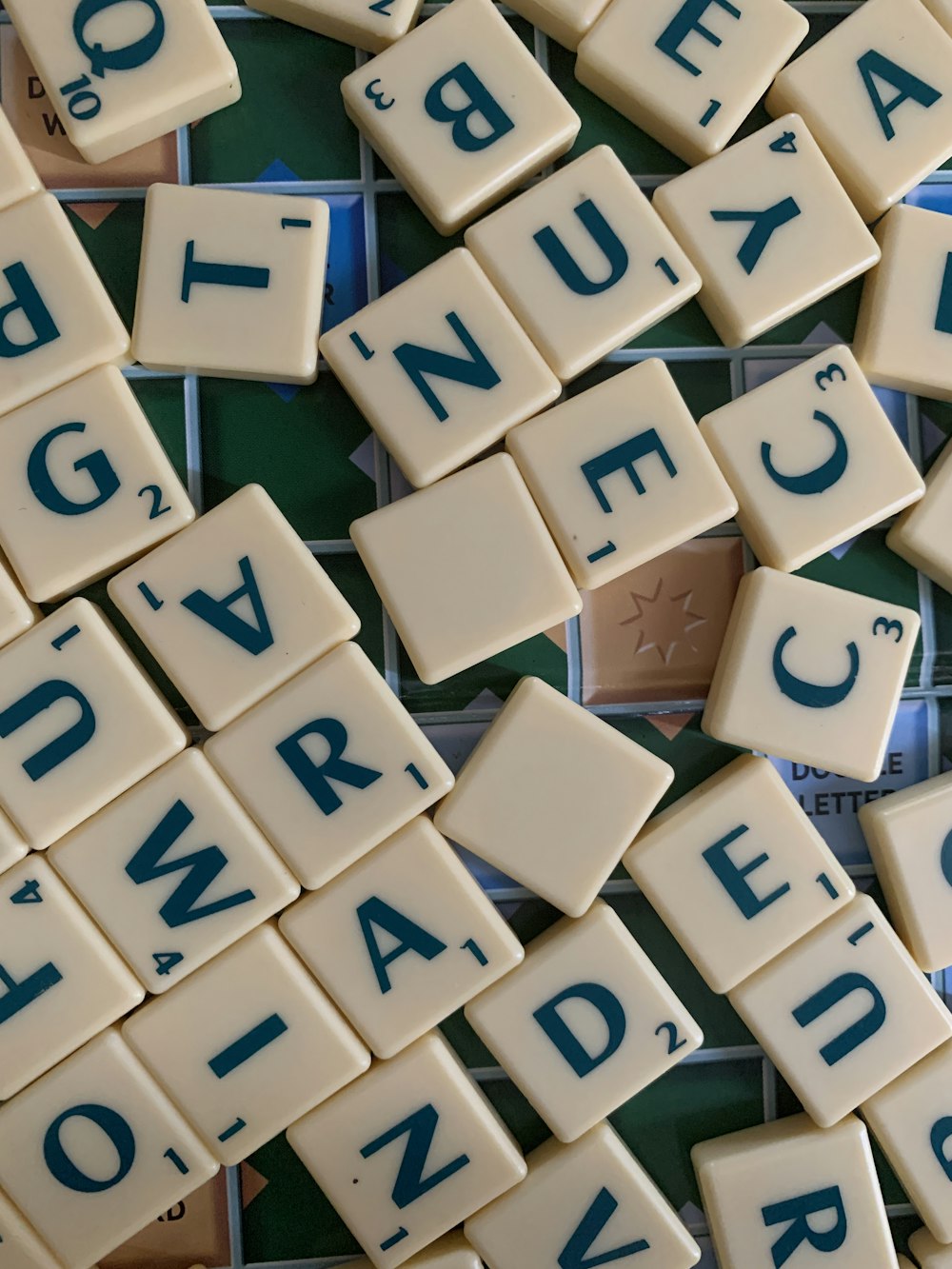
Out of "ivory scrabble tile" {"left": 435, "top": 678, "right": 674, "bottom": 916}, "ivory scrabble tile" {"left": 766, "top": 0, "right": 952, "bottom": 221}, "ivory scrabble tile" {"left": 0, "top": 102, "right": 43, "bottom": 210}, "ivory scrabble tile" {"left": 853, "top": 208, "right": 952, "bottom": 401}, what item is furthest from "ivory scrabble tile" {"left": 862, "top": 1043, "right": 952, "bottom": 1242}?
"ivory scrabble tile" {"left": 0, "top": 102, "right": 43, "bottom": 210}

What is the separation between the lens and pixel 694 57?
2.33 ft

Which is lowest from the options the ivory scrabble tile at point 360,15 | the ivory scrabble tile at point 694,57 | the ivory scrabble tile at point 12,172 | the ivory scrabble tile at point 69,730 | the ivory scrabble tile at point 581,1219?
the ivory scrabble tile at point 581,1219

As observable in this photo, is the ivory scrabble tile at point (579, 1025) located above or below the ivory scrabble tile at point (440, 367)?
below

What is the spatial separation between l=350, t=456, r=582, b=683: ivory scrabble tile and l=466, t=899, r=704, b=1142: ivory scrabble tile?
8.3 inches

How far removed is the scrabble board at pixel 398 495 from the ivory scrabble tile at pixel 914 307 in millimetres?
37

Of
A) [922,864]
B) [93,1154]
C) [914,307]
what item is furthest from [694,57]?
[93,1154]

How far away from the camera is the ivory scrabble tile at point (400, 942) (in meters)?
0.66

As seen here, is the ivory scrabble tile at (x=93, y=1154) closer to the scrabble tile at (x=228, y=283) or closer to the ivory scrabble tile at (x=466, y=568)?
the ivory scrabble tile at (x=466, y=568)

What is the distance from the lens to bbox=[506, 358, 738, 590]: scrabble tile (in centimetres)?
68

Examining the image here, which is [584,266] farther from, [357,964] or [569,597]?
[357,964]

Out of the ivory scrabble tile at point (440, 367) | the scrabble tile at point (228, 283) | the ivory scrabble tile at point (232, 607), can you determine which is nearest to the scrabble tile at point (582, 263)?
the ivory scrabble tile at point (440, 367)

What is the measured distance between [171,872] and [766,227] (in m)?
0.60

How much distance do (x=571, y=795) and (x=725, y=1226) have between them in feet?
1.05

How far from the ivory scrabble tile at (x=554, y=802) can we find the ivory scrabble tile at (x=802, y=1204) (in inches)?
8.7
